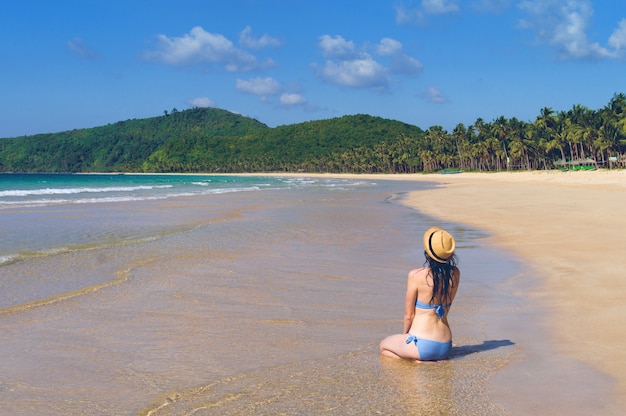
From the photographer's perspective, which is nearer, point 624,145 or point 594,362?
point 594,362

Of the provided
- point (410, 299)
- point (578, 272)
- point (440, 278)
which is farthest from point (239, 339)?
point (578, 272)

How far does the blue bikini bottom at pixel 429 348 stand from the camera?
18.1 ft

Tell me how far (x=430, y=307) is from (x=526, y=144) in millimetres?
109060

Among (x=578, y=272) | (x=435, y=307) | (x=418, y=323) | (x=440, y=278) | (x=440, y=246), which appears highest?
(x=440, y=246)

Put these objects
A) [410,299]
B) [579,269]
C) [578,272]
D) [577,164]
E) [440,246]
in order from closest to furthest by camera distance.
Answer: [440,246]
[410,299]
[578,272]
[579,269]
[577,164]

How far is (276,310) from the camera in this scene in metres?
7.71

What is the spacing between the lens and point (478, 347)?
6.07m

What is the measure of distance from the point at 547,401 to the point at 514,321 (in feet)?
8.70

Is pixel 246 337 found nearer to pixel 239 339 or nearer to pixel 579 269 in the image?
pixel 239 339

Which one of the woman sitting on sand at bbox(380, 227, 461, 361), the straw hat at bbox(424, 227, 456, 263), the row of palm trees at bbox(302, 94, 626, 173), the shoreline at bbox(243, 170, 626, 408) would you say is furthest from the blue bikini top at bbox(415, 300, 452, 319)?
the row of palm trees at bbox(302, 94, 626, 173)

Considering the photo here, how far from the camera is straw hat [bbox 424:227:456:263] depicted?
18.0 feet

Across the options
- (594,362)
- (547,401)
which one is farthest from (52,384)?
(594,362)

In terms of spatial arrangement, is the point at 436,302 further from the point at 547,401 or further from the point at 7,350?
the point at 7,350

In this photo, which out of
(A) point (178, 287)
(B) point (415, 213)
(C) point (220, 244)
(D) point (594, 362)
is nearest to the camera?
(D) point (594, 362)
